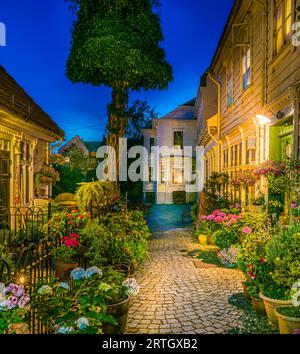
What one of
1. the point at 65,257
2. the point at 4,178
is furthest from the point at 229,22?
the point at 65,257

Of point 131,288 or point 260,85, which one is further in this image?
point 260,85

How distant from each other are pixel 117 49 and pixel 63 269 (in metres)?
6.98

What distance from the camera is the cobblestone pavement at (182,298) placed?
13.0 feet

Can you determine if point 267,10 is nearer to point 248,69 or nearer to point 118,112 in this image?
point 248,69

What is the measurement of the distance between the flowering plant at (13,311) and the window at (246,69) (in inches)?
324

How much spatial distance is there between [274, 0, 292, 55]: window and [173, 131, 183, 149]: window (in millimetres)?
18616

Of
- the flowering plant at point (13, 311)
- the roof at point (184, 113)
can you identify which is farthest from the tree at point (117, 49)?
the roof at point (184, 113)

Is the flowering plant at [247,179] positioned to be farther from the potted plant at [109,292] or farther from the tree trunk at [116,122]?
the potted plant at [109,292]

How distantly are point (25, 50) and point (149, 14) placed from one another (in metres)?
96.1

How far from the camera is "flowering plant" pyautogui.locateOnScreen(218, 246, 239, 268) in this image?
6.39m

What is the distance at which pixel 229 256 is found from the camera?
6461 mm

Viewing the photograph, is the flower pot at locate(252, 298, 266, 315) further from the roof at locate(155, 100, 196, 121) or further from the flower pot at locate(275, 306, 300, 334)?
the roof at locate(155, 100, 196, 121)

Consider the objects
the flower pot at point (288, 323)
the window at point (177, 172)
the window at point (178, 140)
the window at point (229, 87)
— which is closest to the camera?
the flower pot at point (288, 323)

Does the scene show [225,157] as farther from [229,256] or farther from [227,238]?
[229,256]
